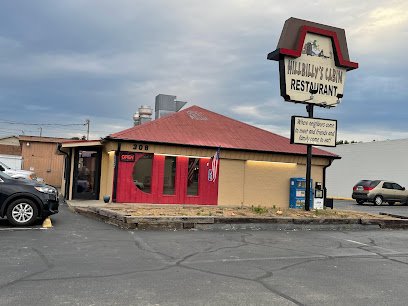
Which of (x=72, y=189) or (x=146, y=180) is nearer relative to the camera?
(x=146, y=180)

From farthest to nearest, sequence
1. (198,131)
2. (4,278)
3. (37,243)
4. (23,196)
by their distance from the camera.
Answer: (198,131) < (23,196) < (37,243) < (4,278)

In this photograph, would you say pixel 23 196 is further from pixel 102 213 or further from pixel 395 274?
pixel 395 274

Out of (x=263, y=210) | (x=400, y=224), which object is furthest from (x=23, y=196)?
(x=400, y=224)

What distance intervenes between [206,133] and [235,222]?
28.3 ft

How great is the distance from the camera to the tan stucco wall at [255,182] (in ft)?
66.1

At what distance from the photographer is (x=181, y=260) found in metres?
7.86

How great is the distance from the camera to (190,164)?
19500 mm

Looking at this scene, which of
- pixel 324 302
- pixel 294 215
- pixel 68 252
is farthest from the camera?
pixel 294 215

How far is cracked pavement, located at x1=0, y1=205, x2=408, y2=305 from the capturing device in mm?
5617

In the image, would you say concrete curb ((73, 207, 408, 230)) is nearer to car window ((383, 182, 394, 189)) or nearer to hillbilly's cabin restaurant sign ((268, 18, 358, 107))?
hillbilly's cabin restaurant sign ((268, 18, 358, 107))

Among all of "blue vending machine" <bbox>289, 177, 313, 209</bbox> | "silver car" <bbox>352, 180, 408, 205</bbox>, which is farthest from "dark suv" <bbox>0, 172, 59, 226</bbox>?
"silver car" <bbox>352, 180, 408, 205</bbox>

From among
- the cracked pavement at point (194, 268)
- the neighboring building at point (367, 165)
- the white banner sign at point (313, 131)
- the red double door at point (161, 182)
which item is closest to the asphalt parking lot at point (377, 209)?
the neighboring building at point (367, 165)

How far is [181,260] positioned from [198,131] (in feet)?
42.8

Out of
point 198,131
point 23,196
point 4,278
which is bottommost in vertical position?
point 4,278
